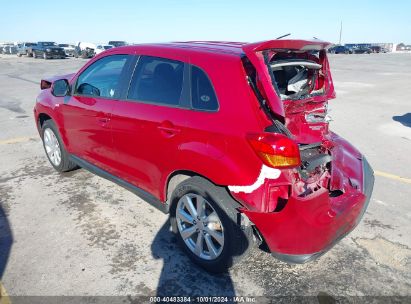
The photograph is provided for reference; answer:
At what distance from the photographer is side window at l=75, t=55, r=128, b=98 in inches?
145

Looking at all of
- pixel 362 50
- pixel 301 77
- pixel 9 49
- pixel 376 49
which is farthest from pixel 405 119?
pixel 376 49

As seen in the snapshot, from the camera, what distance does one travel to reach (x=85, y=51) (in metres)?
36.3

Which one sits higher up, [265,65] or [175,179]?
[265,65]

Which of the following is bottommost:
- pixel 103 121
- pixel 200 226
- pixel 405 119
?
pixel 405 119

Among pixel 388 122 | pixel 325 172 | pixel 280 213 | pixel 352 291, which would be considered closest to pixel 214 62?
pixel 280 213

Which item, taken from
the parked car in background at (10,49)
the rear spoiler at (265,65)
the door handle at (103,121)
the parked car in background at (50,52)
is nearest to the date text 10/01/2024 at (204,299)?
the rear spoiler at (265,65)

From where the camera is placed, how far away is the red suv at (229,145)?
8.31ft

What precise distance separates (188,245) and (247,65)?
161 centimetres

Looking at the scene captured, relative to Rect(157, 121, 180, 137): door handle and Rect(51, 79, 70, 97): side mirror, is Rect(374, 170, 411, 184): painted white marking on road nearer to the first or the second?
Rect(157, 121, 180, 137): door handle

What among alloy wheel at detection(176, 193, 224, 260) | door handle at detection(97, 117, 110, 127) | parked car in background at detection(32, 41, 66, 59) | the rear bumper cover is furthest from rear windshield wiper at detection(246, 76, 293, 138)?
parked car in background at detection(32, 41, 66, 59)

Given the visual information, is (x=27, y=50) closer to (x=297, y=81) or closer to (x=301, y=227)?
(x=297, y=81)

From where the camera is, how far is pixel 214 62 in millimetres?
2773

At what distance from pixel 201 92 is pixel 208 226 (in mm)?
1093

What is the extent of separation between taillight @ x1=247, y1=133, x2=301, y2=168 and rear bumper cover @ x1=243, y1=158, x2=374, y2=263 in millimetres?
271
